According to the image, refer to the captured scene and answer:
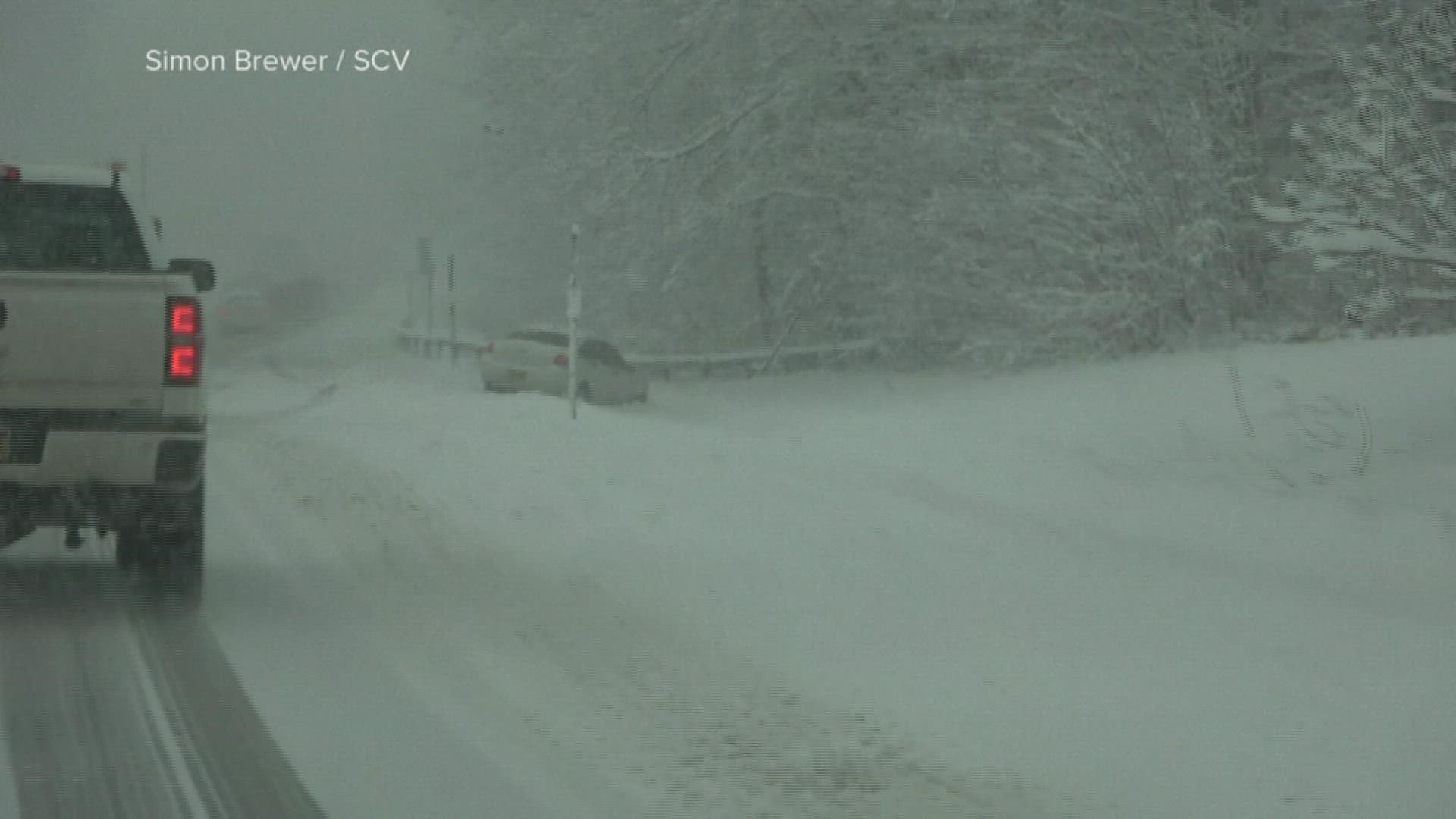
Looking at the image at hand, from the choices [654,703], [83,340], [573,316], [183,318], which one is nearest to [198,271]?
[183,318]

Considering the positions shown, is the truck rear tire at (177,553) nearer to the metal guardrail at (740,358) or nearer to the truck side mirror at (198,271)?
the truck side mirror at (198,271)

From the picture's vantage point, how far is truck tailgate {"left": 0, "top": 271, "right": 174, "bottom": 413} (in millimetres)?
7914

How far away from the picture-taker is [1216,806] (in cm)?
592

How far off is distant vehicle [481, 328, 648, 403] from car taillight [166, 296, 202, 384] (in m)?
21.1

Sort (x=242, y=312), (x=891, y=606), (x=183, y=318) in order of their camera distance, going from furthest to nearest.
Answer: (x=242, y=312)
(x=891, y=606)
(x=183, y=318)

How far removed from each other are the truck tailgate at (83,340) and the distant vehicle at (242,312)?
45477 millimetres

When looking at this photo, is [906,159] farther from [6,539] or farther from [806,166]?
[6,539]

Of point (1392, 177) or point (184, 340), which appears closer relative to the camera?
point (184, 340)

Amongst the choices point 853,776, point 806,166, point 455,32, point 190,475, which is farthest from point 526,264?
point 853,776

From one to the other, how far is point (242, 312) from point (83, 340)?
4905 centimetres

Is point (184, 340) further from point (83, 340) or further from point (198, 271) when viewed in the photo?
point (198, 271)

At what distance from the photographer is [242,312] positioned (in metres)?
55.4

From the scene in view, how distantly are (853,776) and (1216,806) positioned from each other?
122 centimetres

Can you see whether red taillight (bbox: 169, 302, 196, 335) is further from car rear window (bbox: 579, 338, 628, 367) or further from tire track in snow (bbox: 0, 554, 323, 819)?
car rear window (bbox: 579, 338, 628, 367)
